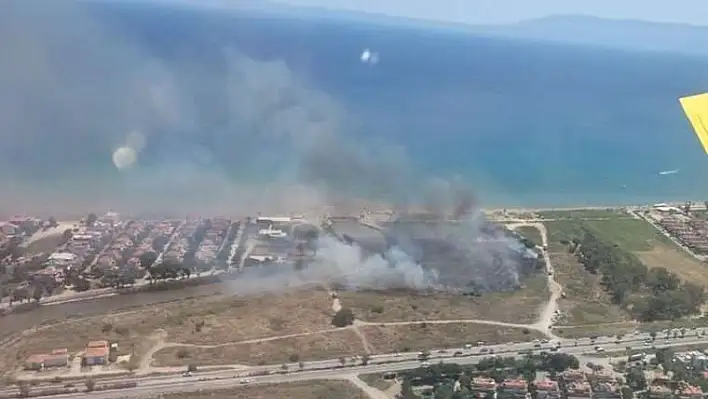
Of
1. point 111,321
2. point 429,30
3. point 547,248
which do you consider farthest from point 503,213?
point 429,30

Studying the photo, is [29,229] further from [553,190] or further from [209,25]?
[209,25]

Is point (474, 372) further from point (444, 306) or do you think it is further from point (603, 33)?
point (603, 33)

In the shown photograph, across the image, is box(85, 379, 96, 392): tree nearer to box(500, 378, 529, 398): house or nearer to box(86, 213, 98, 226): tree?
box(500, 378, 529, 398): house

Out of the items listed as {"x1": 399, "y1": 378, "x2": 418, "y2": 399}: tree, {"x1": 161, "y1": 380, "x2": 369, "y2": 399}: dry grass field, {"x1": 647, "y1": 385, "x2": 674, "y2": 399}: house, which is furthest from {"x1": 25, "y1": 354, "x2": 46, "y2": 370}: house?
{"x1": 647, "y1": 385, "x2": 674, "y2": 399}: house

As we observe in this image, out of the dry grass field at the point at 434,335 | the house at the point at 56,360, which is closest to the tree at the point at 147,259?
the house at the point at 56,360

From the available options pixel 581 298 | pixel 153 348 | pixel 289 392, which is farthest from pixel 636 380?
pixel 153 348

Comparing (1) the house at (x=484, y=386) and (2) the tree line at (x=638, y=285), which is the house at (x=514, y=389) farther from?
(2) the tree line at (x=638, y=285)
